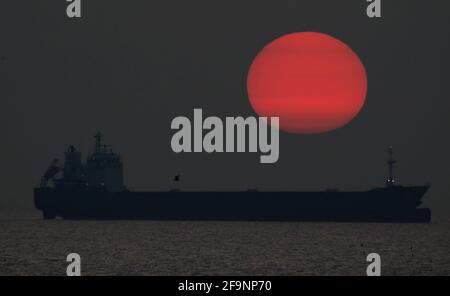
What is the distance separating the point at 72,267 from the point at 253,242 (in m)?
36.1

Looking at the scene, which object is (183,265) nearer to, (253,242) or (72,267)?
(72,267)

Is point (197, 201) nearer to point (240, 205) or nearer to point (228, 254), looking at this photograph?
point (240, 205)

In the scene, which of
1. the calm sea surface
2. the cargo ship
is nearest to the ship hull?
the cargo ship

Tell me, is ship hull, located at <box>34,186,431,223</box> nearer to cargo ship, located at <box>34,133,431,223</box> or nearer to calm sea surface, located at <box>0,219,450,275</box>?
cargo ship, located at <box>34,133,431,223</box>

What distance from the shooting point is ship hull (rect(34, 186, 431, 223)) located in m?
142

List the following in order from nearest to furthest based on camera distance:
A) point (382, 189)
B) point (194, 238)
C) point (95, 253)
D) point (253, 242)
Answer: point (95, 253) → point (253, 242) → point (194, 238) → point (382, 189)

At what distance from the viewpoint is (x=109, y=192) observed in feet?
512

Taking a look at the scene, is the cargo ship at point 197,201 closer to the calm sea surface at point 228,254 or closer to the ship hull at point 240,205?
the ship hull at point 240,205

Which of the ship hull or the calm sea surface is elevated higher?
the ship hull

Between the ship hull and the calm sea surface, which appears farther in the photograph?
the ship hull

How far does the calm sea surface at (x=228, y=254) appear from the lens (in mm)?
62719

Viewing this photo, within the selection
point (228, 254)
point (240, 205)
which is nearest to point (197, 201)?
point (240, 205)

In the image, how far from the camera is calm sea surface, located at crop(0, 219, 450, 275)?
6272cm
